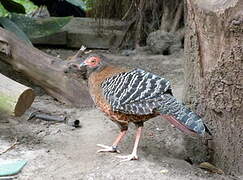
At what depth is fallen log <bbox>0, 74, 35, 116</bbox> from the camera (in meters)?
4.40

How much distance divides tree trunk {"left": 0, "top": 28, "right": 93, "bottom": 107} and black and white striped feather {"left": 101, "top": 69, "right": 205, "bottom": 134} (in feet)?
3.95

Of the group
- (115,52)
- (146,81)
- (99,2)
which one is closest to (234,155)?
(146,81)

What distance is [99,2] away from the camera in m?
7.68

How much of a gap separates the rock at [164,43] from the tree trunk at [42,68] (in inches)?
79.1

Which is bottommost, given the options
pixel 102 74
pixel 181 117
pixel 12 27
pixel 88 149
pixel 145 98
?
pixel 88 149

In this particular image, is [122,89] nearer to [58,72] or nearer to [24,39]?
[58,72]

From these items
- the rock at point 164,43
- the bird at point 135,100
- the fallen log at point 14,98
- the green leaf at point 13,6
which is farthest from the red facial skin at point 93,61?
the rock at point 164,43

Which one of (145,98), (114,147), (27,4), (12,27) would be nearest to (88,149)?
(114,147)

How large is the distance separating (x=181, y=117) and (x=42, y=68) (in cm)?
194

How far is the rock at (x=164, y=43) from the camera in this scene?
724 centimetres

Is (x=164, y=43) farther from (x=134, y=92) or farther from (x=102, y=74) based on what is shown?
(x=134, y=92)

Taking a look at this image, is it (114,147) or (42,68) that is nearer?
(114,147)

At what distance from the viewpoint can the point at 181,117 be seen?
13.0 feet

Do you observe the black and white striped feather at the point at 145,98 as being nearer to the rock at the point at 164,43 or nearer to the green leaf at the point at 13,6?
the green leaf at the point at 13,6
